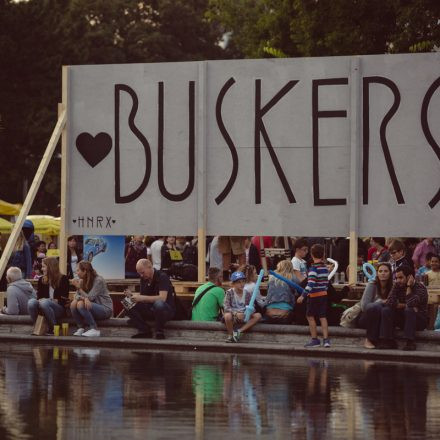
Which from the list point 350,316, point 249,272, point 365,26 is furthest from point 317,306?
Result: point 365,26

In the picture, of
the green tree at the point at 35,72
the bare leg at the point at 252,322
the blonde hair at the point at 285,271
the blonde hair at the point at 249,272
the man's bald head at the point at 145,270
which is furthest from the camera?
the green tree at the point at 35,72

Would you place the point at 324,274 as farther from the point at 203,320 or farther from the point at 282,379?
the point at 282,379

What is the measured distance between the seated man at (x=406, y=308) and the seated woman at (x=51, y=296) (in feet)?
17.9

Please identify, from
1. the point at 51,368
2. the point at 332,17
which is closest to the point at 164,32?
the point at 332,17

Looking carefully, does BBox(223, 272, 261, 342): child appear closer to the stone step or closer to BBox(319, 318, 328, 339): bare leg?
the stone step

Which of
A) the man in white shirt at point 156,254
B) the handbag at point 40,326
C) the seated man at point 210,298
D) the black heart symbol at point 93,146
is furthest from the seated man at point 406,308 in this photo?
the man in white shirt at point 156,254

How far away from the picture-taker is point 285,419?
1370 cm

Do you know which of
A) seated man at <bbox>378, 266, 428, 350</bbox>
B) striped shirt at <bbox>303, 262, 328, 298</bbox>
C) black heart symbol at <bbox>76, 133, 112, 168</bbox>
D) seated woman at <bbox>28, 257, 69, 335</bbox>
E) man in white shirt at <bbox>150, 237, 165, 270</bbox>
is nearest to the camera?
seated man at <bbox>378, 266, 428, 350</bbox>

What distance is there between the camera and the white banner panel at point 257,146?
23.2 m

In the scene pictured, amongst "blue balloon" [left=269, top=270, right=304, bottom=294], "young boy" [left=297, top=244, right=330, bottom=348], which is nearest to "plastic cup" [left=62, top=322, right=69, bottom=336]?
"blue balloon" [left=269, top=270, right=304, bottom=294]

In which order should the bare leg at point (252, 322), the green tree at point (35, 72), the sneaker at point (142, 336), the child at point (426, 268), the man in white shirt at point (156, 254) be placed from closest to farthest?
the bare leg at point (252, 322) → the sneaker at point (142, 336) → the child at point (426, 268) → the man in white shirt at point (156, 254) → the green tree at point (35, 72)

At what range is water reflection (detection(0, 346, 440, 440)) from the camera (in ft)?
42.5

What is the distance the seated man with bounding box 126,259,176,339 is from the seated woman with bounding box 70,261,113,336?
617 mm

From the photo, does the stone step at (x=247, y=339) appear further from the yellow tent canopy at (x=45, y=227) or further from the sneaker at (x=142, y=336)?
the yellow tent canopy at (x=45, y=227)
